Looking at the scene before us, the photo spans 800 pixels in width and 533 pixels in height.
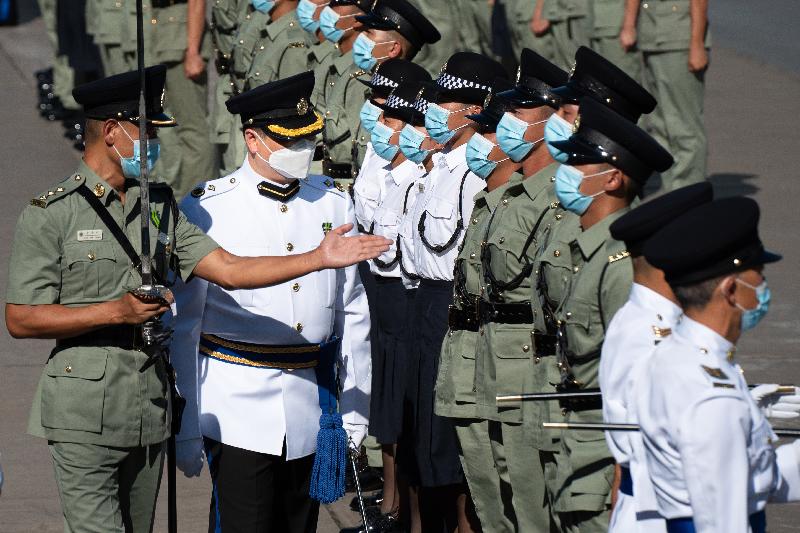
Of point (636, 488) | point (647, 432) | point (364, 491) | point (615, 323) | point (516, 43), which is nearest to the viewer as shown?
point (647, 432)

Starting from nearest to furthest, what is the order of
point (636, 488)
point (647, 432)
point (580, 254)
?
point (647, 432) < point (636, 488) < point (580, 254)

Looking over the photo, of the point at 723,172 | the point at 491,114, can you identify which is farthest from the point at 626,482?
the point at 723,172

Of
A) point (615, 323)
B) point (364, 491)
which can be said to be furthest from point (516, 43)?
point (615, 323)

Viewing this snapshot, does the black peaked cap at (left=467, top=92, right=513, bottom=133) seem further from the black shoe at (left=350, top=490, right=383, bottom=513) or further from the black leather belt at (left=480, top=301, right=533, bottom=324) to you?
the black shoe at (left=350, top=490, right=383, bottom=513)

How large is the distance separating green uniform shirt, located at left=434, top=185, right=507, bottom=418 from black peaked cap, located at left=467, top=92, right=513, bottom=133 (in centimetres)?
27

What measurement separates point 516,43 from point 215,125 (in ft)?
10.2

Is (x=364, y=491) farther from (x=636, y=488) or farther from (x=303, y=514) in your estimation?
(x=636, y=488)

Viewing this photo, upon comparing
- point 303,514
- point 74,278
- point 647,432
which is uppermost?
point 647,432

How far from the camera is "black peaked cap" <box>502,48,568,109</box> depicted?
691cm

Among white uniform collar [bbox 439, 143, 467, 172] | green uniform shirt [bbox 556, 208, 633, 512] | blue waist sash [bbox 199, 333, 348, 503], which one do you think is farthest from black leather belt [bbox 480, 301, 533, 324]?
white uniform collar [bbox 439, 143, 467, 172]

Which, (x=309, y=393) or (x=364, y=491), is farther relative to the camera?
(x=364, y=491)

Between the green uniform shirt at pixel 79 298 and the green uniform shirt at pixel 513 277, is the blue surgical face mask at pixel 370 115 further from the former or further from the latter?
the green uniform shirt at pixel 79 298

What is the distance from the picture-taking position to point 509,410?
6.72 m

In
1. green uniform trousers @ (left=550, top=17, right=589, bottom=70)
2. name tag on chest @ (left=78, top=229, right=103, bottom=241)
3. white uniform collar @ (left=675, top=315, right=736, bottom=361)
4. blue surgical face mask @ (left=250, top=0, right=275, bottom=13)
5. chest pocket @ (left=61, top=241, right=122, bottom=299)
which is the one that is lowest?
green uniform trousers @ (left=550, top=17, right=589, bottom=70)
